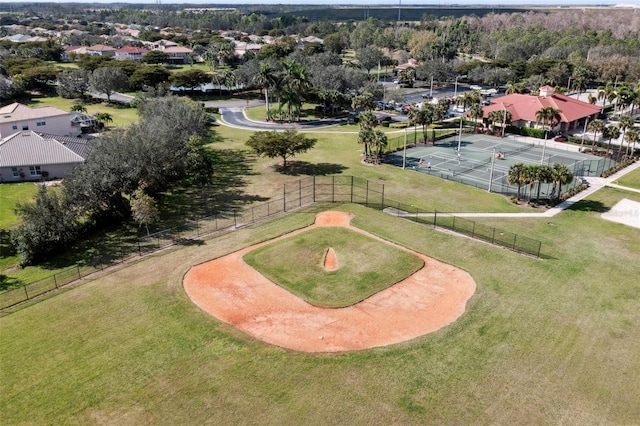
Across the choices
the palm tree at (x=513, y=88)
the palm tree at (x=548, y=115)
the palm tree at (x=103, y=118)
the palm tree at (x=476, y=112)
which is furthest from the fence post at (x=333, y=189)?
the palm tree at (x=513, y=88)

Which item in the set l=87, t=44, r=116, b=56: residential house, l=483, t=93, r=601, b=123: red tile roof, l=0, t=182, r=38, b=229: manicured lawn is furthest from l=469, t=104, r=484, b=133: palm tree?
l=87, t=44, r=116, b=56: residential house

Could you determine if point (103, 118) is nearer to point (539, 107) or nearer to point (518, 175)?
point (518, 175)

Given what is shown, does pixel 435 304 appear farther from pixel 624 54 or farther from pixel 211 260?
pixel 624 54

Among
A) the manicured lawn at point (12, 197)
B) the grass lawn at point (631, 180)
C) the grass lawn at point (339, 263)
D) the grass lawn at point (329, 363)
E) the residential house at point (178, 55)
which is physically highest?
the residential house at point (178, 55)

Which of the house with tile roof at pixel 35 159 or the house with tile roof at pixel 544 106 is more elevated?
the house with tile roof at pixel 544 106

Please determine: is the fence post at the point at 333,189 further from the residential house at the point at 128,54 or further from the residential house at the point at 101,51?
the residential house at the point at 101,51

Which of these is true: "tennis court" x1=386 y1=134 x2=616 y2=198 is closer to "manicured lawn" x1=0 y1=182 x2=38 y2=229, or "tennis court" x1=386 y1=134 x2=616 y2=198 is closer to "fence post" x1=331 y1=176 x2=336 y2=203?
"fence post" x1=331 y1=176 x2=336 y2=203

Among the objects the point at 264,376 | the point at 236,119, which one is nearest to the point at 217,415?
the point at 264,376
